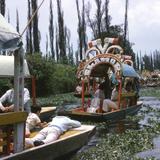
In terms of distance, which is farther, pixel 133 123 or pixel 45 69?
pixel 45 69

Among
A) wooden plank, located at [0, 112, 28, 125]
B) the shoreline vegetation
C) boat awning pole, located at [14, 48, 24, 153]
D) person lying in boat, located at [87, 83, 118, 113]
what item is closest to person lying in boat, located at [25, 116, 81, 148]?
boat awning pole, located at [14, 48, 24, 153]

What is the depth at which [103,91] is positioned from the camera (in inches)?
867

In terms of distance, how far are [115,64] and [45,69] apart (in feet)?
71.6

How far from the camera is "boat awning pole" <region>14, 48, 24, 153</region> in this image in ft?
33.8

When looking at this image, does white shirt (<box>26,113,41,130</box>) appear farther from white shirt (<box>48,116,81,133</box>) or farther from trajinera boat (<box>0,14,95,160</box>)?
trajinera boat (<box>0,14,95,160</box>)

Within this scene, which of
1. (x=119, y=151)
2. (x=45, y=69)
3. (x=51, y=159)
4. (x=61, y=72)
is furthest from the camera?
(x=61, y=72)

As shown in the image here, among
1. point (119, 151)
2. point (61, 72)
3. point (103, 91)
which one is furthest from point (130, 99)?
point (61, 72)

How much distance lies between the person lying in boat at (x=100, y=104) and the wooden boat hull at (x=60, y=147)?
7.01 metres

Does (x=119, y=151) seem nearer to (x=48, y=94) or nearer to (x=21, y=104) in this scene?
(x=21, y=104)

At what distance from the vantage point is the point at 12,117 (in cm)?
1000

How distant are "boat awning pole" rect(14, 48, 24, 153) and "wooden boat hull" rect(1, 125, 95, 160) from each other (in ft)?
0.69

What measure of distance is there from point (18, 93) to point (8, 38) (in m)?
1.22

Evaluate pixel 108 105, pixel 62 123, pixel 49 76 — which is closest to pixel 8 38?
pixel 62 123

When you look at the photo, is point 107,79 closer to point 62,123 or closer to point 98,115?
point 98,115
